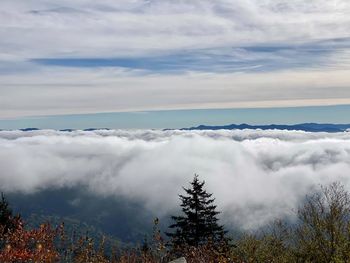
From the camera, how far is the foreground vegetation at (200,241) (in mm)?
18698

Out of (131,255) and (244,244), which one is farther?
(244,244)

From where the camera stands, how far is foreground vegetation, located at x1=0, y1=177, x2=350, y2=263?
736 inches

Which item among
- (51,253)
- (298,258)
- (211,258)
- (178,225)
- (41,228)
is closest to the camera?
(51,253)

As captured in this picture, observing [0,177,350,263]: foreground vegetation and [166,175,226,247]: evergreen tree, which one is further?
[166,175,226,247]: evergreen tree

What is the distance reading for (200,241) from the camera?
5419 cm

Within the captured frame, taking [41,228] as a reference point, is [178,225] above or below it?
below

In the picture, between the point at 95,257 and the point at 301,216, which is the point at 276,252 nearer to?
the point at 301,216

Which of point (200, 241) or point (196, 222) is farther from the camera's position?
point (196, 222)

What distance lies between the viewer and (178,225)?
54781 mm

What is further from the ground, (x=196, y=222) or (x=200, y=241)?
(x=196, y=222)

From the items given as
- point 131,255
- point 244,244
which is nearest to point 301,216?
point 244,244

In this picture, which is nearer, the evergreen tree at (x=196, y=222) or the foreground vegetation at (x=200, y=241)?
the foreground vegetation at (x=200, y=241)

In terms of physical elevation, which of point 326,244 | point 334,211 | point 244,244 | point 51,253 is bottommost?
point 244,244

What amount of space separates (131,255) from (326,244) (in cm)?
2743
